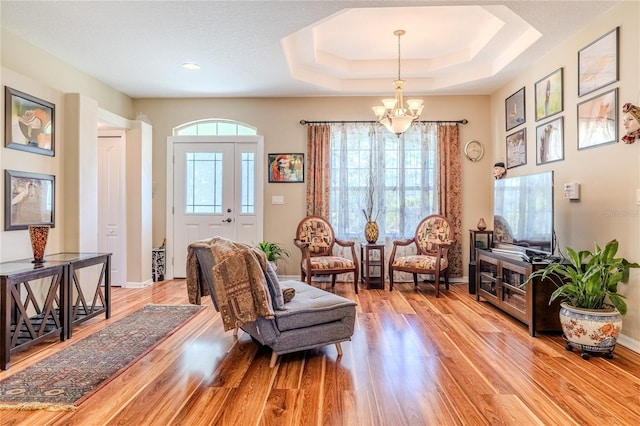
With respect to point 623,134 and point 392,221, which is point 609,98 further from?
point 392,221

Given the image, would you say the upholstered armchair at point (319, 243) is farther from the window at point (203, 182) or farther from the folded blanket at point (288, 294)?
the folded blanket at point (288, 294)

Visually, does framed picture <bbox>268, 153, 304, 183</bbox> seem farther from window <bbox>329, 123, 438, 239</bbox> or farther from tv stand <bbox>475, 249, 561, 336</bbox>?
tv stand <bbox>475, 249, 561, 336</bbox>

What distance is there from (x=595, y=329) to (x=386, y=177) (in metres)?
3.25

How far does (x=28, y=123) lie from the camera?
340 centimetres

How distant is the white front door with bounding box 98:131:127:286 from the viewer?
16.4 feet

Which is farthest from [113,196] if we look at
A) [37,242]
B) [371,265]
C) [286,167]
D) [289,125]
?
[371,265]

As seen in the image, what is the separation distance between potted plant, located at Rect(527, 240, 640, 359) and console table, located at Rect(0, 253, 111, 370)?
3.88 metres

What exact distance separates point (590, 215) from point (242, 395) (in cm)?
326

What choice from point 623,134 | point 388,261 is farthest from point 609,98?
point 388,261

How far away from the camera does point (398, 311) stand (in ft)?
12.8

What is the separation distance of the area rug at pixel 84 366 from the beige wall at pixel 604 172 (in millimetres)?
3792

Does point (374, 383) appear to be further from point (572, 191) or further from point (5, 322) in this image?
point (572, 191)

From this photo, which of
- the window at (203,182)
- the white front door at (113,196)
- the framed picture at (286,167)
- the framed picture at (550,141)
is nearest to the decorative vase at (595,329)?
the framed picture at (550,141)

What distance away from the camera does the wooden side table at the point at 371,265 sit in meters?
4.94
